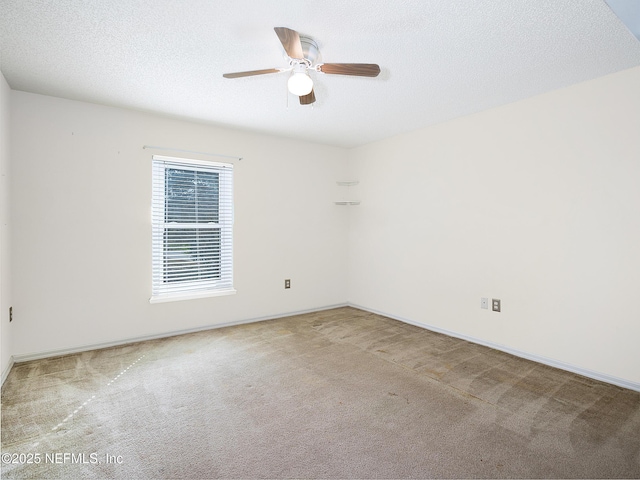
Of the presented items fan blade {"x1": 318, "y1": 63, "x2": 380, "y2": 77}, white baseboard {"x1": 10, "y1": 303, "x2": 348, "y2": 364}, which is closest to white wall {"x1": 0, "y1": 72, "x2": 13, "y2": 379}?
white baseboard {"x1": 10, "y1": 303, "x2": 348, "y2": 364}

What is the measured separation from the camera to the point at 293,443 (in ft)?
6.01

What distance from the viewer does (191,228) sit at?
12.3 feet

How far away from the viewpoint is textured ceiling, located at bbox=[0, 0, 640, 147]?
70.1 inches

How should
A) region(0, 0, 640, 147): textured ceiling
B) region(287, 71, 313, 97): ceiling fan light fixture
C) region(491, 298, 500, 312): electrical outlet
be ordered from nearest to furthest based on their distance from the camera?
1. region(0, 0, 640, 147): textured ceiling
2. region(287, 71, 313, 97): ceiling fan light fixture
3. region(491, 298, 500, 312): electrical outlet

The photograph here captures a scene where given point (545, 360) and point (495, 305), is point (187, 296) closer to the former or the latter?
point (495, 305)

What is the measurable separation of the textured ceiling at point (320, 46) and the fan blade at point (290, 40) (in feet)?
0.54

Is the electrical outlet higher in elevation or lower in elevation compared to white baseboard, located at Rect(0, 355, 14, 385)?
higher

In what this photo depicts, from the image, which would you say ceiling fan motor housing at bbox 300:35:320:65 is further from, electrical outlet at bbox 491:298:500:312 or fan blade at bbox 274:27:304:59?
electrical outlet at bbox 491:298:500:312

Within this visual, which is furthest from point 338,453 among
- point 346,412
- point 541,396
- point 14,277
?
point 14,277

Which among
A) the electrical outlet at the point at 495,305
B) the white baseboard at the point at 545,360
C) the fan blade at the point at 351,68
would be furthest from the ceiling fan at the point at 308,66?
the white baseboard at the point at 545,360

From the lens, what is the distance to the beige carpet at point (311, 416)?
1656mm

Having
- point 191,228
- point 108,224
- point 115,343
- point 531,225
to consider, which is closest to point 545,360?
point 531,225

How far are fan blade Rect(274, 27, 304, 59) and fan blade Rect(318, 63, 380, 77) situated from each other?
24 centimetres

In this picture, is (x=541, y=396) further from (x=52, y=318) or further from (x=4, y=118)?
(x=4, y=118)
